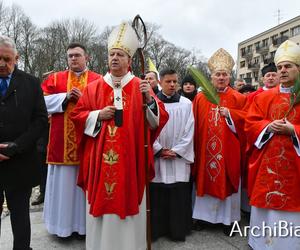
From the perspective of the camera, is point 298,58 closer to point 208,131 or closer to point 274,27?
point 208,131

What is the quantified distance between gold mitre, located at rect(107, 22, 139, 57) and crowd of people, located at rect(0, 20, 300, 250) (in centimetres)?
1

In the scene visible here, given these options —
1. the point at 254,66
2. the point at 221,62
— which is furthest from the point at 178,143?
the point at 254,66

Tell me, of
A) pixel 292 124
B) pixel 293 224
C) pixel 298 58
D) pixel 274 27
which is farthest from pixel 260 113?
pixel 274 27

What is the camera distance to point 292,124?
3848mm

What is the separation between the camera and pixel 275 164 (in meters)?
3.94

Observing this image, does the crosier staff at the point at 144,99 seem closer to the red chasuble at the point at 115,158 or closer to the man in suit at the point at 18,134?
the red chasuble at the point at 115,158

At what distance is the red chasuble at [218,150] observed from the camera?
482 cm

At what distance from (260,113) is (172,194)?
5.09ft

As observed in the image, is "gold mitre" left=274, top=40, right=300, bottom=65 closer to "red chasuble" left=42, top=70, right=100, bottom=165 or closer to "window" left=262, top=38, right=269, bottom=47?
"red chasuble" left=42, top=70, right=100, bottom=165

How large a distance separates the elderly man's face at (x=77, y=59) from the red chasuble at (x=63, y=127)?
9cm

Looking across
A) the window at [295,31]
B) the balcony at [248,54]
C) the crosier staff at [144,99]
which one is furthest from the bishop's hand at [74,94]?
the balcony at [248,54]

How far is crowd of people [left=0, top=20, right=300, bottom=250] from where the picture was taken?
3.54 metres

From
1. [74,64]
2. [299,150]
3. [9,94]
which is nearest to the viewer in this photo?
[9,94]

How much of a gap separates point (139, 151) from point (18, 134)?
1258 mm
